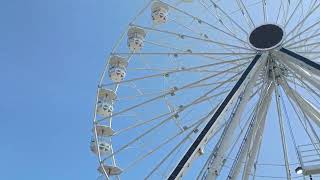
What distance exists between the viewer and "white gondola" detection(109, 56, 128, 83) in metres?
23.0

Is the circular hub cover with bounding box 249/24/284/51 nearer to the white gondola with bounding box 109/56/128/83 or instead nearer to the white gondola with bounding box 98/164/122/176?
the white gondola with bounding box 109/56/128/83

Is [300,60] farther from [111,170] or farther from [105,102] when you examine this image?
[105,102]

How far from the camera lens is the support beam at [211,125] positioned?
1427 centimetres

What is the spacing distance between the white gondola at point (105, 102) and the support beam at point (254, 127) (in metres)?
6.36

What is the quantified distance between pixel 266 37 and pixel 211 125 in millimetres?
5779

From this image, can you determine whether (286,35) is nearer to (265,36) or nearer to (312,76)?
(265,36)

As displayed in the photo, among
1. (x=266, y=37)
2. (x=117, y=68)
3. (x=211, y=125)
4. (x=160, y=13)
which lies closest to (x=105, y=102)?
(x=117, y=68)

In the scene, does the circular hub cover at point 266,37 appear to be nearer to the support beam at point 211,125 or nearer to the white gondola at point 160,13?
the support beam at point 211,125

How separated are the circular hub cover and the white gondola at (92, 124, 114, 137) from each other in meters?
6.55

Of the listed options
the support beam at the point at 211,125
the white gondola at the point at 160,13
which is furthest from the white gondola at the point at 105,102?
the support beam at the point at 211,125

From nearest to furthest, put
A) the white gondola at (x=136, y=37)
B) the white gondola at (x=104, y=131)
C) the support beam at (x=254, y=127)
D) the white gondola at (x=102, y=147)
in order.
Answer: the support beam at (x=254, y=127)
the white gondola at (x=102, y=147)
the white gondola at (x=104, y=131)
the white gondola at (x=136, y=37)

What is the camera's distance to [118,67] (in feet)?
75.9

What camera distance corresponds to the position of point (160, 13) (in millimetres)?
24234

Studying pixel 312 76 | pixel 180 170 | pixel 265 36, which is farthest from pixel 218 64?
pixel 180 170
